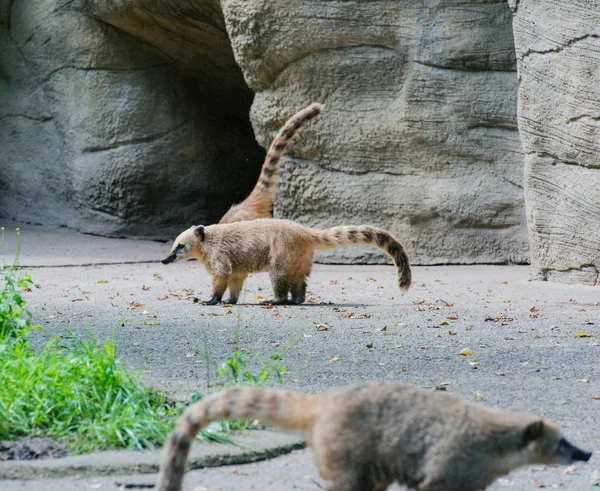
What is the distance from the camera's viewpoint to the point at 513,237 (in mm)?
11203

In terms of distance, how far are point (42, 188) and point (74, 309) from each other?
8023mm

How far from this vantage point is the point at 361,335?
652 cm

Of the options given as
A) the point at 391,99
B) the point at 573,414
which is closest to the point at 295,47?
the point at 391,99

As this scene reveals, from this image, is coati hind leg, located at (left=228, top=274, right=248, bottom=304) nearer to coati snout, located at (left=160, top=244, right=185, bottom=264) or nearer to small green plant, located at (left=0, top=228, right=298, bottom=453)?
coati snout, located at (left=160, top=244, right=185, bottom=264)

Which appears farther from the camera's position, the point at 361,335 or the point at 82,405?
the point at 361,335

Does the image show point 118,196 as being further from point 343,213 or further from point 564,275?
point 564,275

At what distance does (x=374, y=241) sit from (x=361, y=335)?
5.26 feet

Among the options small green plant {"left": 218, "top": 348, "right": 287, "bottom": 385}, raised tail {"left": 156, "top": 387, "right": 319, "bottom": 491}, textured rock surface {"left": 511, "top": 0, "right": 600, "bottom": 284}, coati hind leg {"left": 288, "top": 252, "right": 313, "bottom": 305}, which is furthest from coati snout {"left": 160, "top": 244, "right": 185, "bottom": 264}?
raised tail {"left": 156, "top": 387, "right": 319, "bottom": 491}

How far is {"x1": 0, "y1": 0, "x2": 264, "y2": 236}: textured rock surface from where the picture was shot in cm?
1441

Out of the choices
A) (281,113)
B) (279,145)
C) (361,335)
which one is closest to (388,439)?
(361,335)

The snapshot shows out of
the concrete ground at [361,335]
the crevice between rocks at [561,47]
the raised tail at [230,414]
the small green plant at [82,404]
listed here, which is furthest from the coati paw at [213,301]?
the raised tail at [230,414]

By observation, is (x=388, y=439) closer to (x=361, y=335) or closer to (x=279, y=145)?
(x=361, y=335)

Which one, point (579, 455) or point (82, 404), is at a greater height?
point (579, 455)

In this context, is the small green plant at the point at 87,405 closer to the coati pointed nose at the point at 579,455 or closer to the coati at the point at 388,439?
the coati at the point at 388,439
